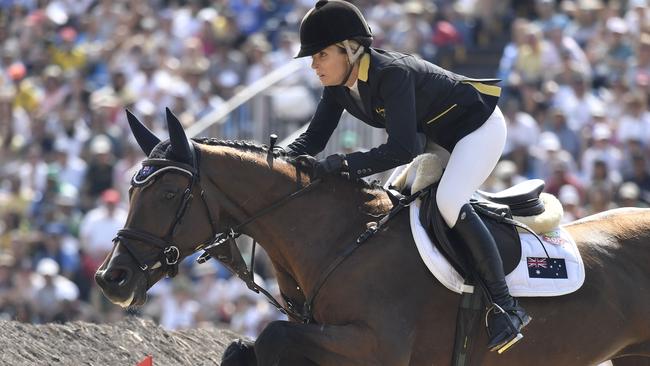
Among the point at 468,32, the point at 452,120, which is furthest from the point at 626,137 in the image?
the point at 452,120

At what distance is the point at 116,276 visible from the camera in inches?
277

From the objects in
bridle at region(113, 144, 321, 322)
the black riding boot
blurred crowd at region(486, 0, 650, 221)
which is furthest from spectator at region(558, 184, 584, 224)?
bridle at region(113, 144, 321, 322)

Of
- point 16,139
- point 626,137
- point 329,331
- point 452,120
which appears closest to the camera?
point 329,331

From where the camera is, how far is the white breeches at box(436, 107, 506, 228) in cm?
743

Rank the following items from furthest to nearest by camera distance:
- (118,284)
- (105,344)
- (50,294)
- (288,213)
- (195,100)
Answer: (195,100)
(50,294)
(105,344)
(288,213)
(118,284)

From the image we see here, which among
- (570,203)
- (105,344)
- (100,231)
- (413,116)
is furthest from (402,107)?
(100,231)

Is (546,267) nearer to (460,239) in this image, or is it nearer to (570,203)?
(460,239)

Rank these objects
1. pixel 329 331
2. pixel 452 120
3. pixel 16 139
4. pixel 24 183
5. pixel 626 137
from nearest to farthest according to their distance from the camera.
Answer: pixel 329 331 → pixel 452 120 → pixel 626 137 → pixel 24 183 → pixel 16 139

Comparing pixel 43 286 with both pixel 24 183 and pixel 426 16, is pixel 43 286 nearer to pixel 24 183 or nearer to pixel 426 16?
pixel 24 183

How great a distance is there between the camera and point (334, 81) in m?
7.54

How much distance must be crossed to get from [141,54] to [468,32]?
4651 millimetres

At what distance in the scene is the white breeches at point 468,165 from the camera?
7.43 meters

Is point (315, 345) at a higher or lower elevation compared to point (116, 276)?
lower

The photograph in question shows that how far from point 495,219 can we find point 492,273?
472 millimetres
